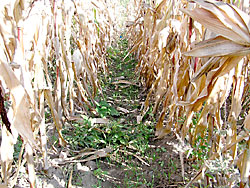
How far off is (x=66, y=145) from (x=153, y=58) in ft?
3.27

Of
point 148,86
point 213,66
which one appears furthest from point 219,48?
point 148,86

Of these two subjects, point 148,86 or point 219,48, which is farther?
point 148,86

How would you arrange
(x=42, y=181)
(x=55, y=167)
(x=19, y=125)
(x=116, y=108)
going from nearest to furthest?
(x=19, y=125) → (x=42, y=181) → (x=55, y=167) → (x=116, y=108)

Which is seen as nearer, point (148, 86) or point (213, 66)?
point (213, 66)

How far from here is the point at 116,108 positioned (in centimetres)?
217

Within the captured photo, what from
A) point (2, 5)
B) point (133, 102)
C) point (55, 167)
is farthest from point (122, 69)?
point (2, 5)

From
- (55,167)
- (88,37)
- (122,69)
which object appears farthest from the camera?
(122,69)

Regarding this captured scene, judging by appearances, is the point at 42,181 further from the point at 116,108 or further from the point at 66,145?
the point at 116,108

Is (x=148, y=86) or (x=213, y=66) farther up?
(x=213, y=66)

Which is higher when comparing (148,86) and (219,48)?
(219,48)

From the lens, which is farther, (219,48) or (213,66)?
(213,66)

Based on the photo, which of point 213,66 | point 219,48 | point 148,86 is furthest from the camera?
point 148,86

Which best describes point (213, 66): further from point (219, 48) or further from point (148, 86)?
point (148, 86)

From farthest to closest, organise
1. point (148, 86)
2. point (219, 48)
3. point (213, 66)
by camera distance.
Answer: point (148, 86) → point (213, 66) → point (219, 48)
